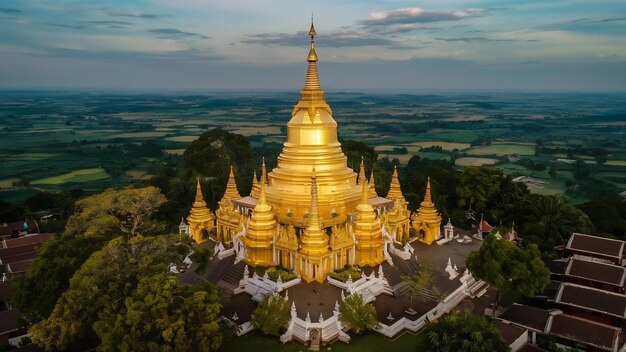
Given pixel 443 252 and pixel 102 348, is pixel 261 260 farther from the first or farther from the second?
pixel 443 252

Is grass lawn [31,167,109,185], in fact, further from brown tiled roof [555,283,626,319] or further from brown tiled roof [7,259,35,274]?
brown tiled roof [555,283,626,319]

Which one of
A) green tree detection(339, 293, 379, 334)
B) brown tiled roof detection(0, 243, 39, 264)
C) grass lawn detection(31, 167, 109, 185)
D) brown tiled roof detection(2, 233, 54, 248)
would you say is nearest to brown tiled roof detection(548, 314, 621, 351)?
green tree detection(339, 293, 379, 334)

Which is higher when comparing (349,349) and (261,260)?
(261,260)

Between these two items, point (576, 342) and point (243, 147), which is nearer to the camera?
point (576, 342)

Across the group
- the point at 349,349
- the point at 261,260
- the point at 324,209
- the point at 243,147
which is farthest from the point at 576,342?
the point at 243,147

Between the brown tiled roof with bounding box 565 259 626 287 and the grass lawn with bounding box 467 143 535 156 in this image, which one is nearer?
the brown tiled roof with bounding box 565 259 626 287

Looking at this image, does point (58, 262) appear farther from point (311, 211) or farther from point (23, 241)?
point (23, 241)

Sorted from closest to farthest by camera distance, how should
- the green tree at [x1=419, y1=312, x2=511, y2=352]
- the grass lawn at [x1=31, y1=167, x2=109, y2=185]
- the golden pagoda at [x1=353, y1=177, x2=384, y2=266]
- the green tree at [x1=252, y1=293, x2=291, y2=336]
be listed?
1. the green tree at [x1=419, y1=312, x2=511, y2=352]
2. the green tree at [x1=252, y1=293, x2=291, y2=336]
3. the golden pagoda at [x1=353, y1=177, x2=384, y2=266]
4. the grass lawn at [x1=31, y1=167, x2=109, y2=185]
